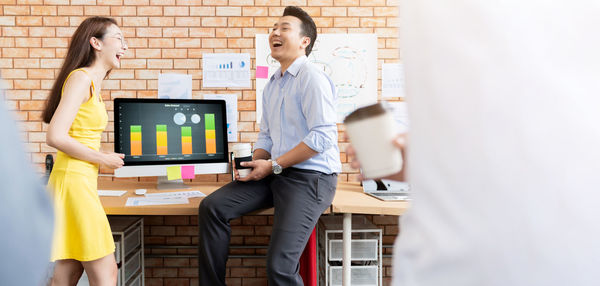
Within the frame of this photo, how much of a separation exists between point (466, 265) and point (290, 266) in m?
1.35

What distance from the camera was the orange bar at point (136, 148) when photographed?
251 centimetres

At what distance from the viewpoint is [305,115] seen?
6.57 ft

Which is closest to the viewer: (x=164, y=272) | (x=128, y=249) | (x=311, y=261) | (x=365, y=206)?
(x=365, y=206)

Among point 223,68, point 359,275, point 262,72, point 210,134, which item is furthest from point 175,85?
point 359,275

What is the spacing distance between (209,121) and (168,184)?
47cm

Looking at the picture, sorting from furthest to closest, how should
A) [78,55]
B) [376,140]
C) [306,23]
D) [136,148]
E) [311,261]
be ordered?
[136,148] < [306,23] < [311,261] < [78,55] < [376,140]

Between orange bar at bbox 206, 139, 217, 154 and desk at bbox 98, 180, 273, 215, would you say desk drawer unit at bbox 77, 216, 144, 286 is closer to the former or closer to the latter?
desk at bbox 98, 180, 273, 215

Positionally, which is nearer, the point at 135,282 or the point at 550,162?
the point at 550,162

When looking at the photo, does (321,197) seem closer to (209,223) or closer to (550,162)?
(209,223)

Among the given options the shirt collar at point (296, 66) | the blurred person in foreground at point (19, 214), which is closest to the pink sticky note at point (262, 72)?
the shirt collar at point (296, 66)

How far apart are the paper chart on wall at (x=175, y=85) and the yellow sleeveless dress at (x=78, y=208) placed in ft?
3.54

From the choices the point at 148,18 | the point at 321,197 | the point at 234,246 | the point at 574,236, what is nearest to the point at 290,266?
the point at 321,197

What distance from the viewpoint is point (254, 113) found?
284 centimetres

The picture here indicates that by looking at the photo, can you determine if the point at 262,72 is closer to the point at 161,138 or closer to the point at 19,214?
the point at 161,138
